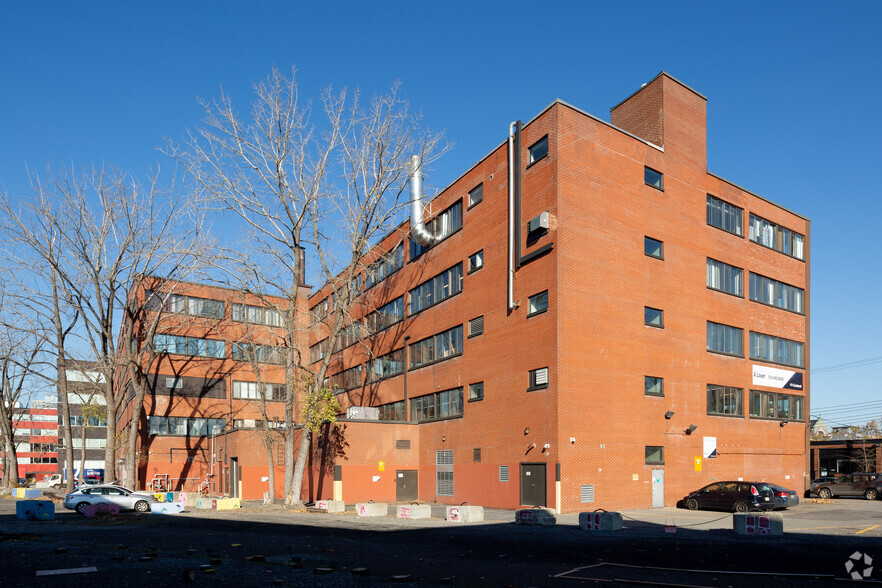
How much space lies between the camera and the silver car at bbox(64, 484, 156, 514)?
35.8m

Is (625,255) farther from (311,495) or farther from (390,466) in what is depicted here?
(311,495)

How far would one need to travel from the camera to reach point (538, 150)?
123 feet

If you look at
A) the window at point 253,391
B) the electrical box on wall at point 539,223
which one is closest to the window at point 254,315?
the window at point 253,391

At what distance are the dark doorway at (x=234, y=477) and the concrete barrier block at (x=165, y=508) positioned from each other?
17071mm

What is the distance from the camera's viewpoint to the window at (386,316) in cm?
5222

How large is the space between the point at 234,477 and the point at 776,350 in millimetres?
37421

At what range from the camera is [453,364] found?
4369cm

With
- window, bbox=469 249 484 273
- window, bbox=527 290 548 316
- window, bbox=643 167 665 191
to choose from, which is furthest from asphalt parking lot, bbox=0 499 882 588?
window, bbox=643 167 665 191

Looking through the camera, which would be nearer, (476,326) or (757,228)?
(476,326)

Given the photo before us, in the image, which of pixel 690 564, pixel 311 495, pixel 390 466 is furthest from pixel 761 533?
pixel 311 495

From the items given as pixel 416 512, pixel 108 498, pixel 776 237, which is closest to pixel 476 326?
pixel 416 512

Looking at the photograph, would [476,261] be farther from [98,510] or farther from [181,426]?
[181,426]

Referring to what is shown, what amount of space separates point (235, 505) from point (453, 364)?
1409 cm

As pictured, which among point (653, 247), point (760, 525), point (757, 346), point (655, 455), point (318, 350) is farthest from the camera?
point (318, 350)
